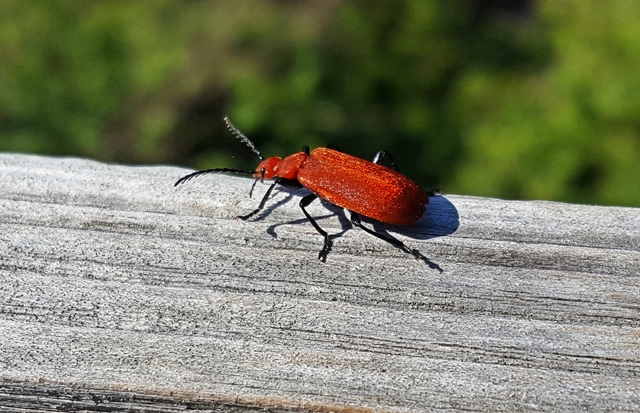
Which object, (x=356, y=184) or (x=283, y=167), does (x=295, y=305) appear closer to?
(x=356, y=184)

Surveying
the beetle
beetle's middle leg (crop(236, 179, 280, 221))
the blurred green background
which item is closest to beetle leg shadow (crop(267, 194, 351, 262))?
the beetle

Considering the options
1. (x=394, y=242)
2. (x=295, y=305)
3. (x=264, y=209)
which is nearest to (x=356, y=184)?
(x=264, y=209)

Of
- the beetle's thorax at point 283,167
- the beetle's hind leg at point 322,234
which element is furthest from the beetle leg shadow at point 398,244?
the beetle's thorax at point 283,167

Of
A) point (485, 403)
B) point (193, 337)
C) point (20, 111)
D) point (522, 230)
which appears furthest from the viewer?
point (20, 111)

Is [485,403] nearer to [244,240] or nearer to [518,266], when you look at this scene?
[518,266]

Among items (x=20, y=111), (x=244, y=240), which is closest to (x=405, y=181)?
(x=244, y=240)

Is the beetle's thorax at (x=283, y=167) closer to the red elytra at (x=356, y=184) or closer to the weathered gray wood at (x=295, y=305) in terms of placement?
the red elytra at (x=356, y=184)
